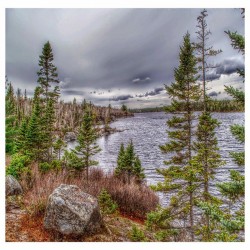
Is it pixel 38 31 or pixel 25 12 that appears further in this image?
pixel 38 31

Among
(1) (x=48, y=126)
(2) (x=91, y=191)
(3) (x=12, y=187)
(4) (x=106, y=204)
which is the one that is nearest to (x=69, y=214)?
(4) (x=106, y=204)

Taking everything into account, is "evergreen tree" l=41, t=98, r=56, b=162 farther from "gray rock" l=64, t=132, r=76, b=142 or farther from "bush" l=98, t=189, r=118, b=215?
"gray rock" l=64, t=132, r=76, b=142

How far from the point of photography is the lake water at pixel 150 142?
28.8ft

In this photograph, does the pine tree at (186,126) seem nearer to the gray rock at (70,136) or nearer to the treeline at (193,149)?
the treeline at (193,149)

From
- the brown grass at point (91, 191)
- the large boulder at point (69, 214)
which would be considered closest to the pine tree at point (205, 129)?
the brown grass at point (91, 191)

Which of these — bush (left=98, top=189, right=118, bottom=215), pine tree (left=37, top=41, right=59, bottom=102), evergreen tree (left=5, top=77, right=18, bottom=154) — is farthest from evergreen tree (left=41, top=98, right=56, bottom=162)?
bush (left=98, top=189, right=118, bottom=215)

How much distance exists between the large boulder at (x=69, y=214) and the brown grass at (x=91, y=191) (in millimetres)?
655

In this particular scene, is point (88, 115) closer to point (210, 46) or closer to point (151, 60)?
point (151, 60)

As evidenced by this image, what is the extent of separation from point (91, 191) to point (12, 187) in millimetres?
2105

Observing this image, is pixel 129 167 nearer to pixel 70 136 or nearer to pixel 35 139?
pixel 35 139

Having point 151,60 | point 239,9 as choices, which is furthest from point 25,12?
point 239,9

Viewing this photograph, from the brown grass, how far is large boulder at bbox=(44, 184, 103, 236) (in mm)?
655
